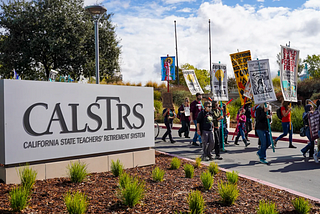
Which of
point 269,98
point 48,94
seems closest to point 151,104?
point 48,94

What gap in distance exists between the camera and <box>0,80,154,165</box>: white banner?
5.43 metres

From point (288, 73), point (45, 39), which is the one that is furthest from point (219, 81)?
point (45, 39)

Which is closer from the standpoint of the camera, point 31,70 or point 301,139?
point 301,139

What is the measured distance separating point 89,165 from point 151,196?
1935 mm

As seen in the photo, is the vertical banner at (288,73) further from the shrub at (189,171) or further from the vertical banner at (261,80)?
the shrub at (189,171)

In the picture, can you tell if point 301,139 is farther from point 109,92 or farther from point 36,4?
point 36,4

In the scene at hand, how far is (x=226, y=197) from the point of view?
483cm

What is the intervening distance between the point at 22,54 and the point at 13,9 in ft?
12.8

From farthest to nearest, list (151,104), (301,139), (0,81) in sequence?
1. (301,139)
2. (151,104)
3. (0,81)

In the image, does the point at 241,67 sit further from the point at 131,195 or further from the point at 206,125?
the point at 131,195

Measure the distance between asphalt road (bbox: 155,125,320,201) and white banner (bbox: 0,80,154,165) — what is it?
9.19 feet

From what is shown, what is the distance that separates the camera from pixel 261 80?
388 inches

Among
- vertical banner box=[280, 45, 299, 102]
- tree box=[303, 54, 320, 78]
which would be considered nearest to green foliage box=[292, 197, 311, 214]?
vertical banner box=[280, 45, 299, 102]

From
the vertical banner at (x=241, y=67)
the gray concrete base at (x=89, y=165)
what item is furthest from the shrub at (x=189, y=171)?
the vertical banner at (x=241, y=67)
